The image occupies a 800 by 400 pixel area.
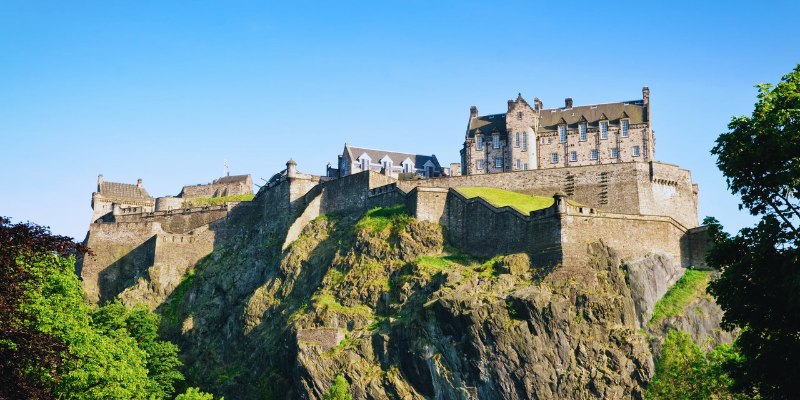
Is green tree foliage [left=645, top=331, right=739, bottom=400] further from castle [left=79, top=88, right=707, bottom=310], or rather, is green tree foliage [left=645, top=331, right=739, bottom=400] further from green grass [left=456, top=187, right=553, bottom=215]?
green grass [left=456, top=187, right=553, bottom=215]

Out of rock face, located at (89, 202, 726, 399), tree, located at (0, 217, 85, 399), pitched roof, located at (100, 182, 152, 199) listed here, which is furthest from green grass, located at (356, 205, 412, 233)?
pitched roof, located at (100, 182, 152, 199)

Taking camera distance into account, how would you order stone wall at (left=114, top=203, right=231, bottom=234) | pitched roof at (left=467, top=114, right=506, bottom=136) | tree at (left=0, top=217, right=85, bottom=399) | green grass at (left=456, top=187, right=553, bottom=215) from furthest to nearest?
stone wall at (left=114, top=203, right=231, bottom=234) → pitched roof at (left=467, top=114, right=506, bottom=136) → green grass at (left=456, top=187, right=553, bottom=215) → tree at (left=0, top=217, right=85, bottom=399)

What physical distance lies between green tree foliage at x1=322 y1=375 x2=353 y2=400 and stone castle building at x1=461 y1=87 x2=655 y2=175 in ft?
94.5

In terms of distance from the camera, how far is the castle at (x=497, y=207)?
61.8 m

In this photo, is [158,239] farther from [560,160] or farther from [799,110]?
[799,110]

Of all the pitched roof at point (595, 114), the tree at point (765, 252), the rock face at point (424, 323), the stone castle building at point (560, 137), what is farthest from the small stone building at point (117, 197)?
the tree at point (765, 252)

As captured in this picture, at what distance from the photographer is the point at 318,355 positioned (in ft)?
193

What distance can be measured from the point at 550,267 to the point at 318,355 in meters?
14.9

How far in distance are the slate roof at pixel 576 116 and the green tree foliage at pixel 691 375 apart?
3098 centimetres

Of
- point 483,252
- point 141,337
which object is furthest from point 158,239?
point 483,252

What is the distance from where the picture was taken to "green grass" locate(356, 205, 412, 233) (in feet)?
219

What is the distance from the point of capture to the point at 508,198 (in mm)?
69250

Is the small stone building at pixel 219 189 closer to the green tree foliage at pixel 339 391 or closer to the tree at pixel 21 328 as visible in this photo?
the green tree foliage at pixel 339 391

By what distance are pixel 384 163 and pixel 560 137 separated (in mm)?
17573
